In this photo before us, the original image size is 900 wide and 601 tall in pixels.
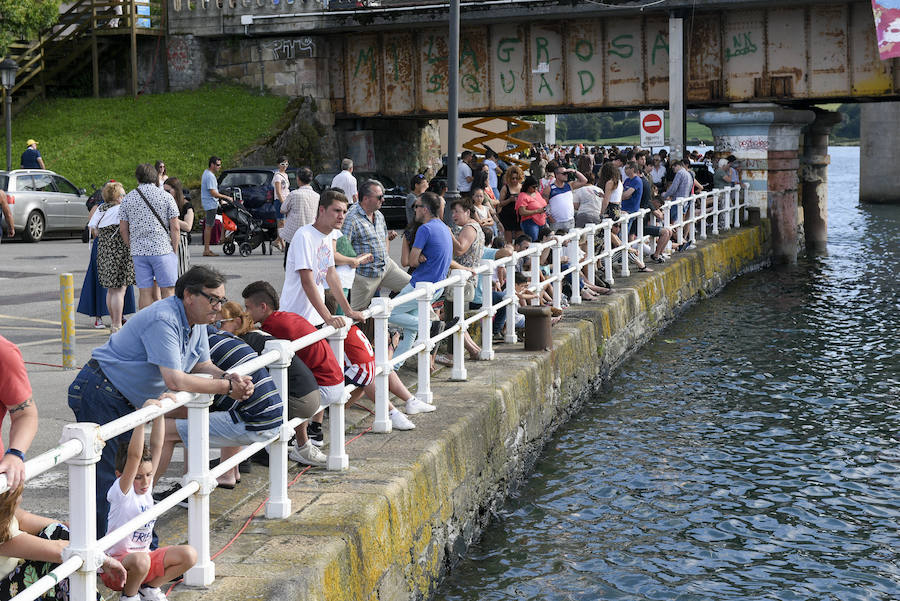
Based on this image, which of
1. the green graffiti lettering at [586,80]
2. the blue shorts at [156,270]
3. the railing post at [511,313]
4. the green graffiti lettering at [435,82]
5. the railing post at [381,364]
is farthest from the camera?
the green graffiti lettering at [435,82]

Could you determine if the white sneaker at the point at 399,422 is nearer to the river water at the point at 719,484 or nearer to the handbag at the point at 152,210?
the river water at the point at 719,484

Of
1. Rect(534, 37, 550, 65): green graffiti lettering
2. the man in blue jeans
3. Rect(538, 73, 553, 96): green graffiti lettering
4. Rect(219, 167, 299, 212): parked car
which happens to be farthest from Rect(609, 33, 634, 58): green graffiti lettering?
the man in blue jeans

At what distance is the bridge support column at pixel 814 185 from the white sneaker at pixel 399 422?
82.5 feet

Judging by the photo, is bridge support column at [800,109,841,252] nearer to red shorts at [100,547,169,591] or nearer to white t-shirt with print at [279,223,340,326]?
white t-shirt with print at [279,223,340,326]

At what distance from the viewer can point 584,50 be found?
30.2 m

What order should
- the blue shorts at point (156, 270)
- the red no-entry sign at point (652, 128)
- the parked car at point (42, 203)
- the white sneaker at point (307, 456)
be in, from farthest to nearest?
1. the parked car at point (42, 203)
2. the red no-entry sign at point (652, 128)
3. the blue shorts at point (156, 270)
4. the white sneaker at point (307, 456)

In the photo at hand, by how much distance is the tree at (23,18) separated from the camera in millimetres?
30953

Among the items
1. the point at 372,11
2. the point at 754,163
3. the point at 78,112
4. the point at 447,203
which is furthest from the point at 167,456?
the point at 78,112

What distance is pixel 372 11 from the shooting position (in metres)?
30.8

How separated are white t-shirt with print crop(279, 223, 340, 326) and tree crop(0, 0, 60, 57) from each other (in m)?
25.9

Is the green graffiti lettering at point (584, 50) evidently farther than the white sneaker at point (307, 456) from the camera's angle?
Yes

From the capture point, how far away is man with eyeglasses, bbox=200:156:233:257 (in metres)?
20.7

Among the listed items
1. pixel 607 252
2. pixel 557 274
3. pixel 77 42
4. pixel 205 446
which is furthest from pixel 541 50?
pixel 205 446

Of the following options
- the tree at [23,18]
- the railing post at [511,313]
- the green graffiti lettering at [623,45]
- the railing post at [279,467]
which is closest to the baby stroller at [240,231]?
the railing post at [511,313]
